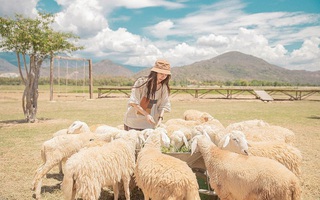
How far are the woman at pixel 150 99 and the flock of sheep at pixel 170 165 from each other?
22.6 inches

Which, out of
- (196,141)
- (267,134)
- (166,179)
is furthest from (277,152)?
(166,179)

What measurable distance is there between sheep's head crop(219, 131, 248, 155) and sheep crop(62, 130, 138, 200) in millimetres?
1718

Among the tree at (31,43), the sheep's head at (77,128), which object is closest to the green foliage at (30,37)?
the tree at (31,43)

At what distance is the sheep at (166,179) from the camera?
3.83 metres

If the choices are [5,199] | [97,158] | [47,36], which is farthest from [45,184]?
[47,36]

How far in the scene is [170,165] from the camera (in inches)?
159

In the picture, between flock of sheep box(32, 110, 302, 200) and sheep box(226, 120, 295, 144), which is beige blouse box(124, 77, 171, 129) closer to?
flock of sheep box(32, 110, 302, 200)

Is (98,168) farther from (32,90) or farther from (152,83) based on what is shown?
(32,90)

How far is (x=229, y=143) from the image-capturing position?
5.06 metres

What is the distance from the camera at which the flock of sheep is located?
3.85 m

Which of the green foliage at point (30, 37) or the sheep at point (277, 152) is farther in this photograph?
the green foliage at point (30, 37)

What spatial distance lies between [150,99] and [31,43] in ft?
37.7

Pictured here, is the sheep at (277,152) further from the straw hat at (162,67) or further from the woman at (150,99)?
the straw hat at (162,67)

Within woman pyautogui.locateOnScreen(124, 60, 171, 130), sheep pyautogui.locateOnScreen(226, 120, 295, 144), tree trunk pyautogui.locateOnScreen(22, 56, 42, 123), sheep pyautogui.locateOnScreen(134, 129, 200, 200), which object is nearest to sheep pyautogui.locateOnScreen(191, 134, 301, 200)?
sheep pyautogui.locateOnScreen(134, 129, 200, 200)
